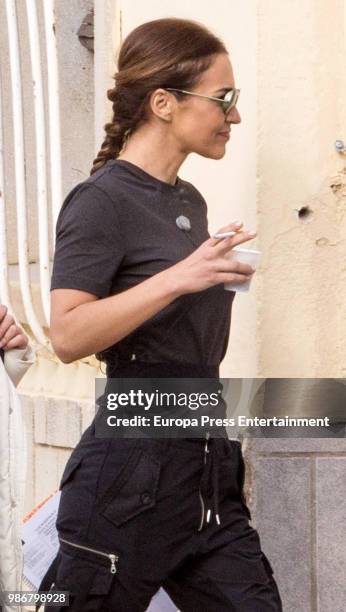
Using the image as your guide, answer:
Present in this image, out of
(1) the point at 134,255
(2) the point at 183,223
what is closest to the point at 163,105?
(2) the point at 183,223

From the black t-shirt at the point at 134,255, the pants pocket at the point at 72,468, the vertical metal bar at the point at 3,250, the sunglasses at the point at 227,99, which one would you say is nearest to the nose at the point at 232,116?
the sunglasses at the point at 227,99

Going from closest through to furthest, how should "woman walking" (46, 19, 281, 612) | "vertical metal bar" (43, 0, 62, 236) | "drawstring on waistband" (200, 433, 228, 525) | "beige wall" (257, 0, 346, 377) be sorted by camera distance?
"woman walking" (46, 19, 281, 612), "drawstring on waistband" (200, 433, 228, 525), "beige wall" (257, 0, 346, 377), "vertical metal bar" (43, 0, 62, 236)

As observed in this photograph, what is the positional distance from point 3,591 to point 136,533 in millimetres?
406

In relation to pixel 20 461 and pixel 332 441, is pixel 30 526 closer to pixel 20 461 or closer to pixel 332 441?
pixel 20 461

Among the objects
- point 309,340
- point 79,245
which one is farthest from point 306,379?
point 79,245

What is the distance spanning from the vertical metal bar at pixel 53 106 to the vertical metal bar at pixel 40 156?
49 millimetres

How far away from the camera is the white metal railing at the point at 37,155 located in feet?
18.6

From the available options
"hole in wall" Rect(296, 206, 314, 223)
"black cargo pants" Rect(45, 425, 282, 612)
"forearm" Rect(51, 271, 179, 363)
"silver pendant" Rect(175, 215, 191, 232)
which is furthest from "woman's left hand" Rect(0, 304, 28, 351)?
"hole in wall" Rect(296, 206, 314, 223)

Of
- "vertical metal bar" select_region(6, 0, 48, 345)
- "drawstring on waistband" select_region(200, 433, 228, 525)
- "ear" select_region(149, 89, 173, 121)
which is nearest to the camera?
"drawstring on waistband" select_region(200, 433, 228, 525)

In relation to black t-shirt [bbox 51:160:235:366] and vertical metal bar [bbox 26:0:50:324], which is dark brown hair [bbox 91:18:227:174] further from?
vertical metal bar [bbox 26:0:50:324]

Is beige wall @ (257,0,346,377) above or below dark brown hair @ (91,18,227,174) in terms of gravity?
below

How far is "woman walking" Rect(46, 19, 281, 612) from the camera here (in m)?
3.41

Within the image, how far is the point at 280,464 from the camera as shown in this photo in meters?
4.64

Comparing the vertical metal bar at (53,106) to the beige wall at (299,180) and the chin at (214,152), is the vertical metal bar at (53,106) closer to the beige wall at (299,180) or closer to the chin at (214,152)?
the beige wall at (299,180)
